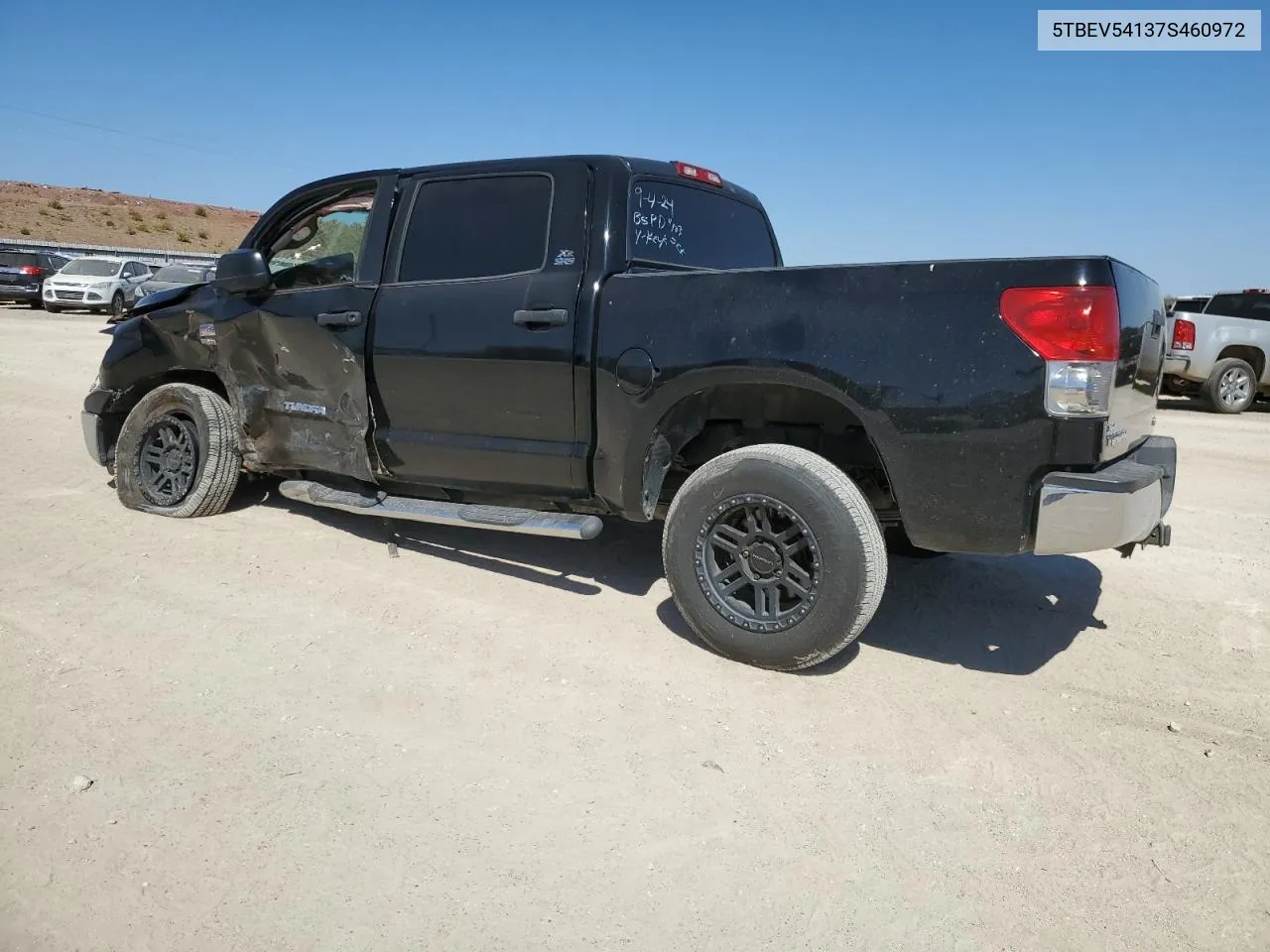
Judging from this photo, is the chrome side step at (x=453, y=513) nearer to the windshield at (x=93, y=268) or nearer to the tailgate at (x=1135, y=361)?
the tailgate at (x=1135, y=361)

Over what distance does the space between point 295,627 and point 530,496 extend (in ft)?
3.80

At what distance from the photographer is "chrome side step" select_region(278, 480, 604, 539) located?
3.89 meters

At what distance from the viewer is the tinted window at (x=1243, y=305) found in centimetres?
1288

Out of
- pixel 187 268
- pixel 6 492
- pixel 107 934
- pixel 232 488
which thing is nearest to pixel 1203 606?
pixel 107 934

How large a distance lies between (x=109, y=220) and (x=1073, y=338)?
62.7 meters

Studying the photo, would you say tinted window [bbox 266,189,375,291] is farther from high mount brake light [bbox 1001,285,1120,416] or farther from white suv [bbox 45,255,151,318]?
white suv [bbox 45,255,151,318]

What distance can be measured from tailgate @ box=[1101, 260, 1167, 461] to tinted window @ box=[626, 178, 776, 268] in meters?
1.92

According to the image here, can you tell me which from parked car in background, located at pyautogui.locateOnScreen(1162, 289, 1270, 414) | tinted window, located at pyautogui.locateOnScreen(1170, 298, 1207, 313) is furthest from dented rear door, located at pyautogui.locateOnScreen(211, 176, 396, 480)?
tinted window, located at pyautogui.locateOnScreen(1170, 298, 1207, 313)

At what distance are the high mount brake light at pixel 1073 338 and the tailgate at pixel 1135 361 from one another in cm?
8

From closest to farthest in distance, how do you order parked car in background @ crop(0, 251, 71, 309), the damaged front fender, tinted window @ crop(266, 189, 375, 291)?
1. the damaged front fender
2. tinted window @ crop(266, 189, 375, 291)
3. parked car in background @ crop(0, 251, 71, 309)

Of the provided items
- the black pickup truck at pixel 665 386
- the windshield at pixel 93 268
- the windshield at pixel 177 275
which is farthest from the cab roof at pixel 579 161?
the windshield at pixel 93 268

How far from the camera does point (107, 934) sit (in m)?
2.05

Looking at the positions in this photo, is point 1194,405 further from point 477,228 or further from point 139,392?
point 139,392

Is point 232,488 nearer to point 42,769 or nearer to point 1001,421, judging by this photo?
point 42,769
